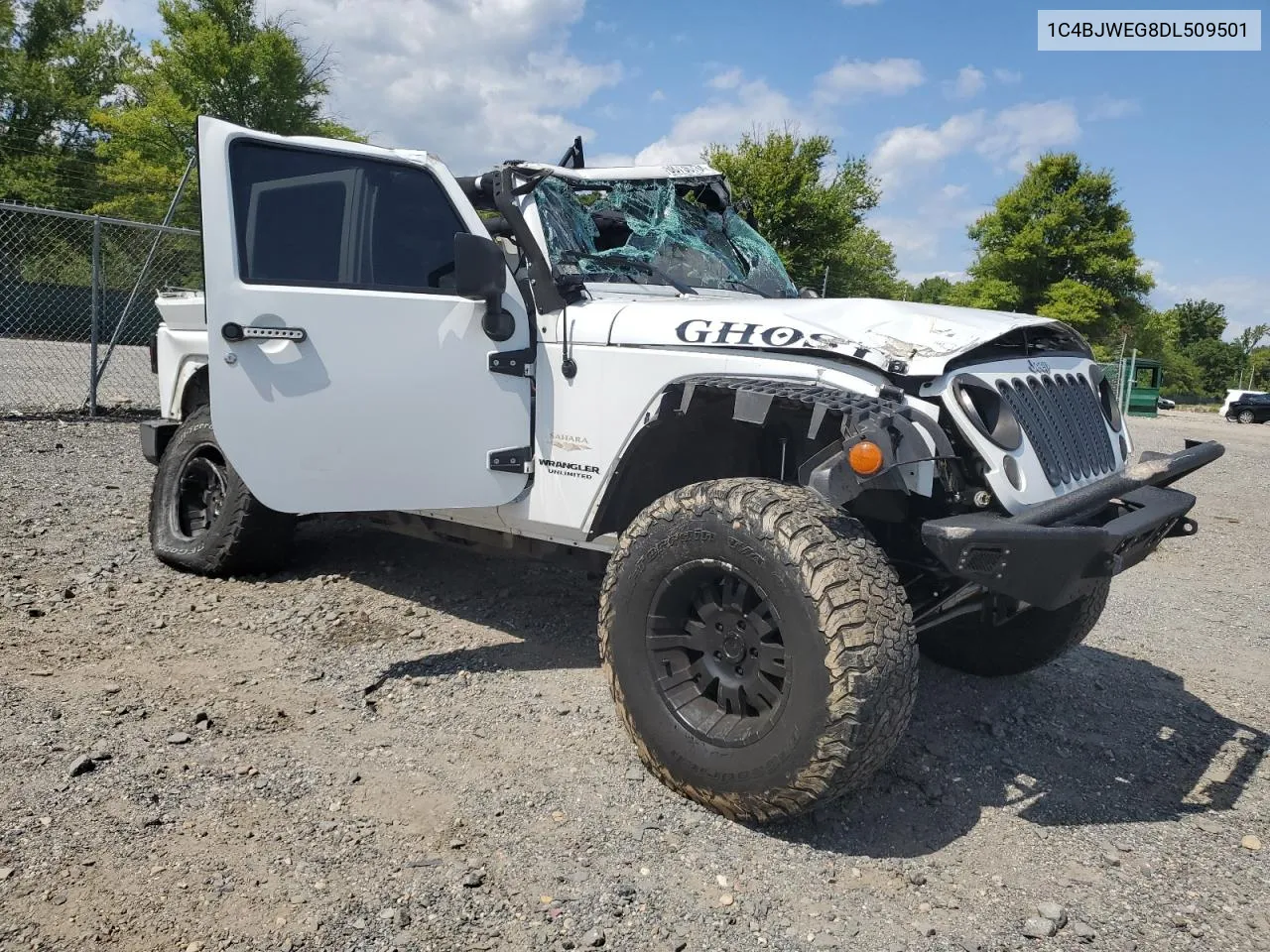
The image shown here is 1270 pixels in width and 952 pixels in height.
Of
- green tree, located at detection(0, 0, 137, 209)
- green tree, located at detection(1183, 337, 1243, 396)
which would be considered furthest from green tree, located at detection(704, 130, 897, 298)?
green tree, located at detection(1183, 337, 1243, 396)

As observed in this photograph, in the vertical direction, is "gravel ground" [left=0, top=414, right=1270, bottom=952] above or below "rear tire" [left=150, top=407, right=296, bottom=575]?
below

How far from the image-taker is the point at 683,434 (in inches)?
133

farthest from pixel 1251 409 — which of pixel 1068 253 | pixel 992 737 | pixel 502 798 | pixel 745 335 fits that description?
pixel 502 798

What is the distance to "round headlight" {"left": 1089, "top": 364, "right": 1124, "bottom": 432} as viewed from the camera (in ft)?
11.8

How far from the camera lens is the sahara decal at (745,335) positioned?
291 centimetres

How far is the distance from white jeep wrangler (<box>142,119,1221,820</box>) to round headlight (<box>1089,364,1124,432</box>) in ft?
0.06

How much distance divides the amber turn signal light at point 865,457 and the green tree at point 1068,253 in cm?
3760

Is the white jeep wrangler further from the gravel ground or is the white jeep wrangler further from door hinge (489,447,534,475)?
the gravel ground

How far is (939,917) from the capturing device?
242cm

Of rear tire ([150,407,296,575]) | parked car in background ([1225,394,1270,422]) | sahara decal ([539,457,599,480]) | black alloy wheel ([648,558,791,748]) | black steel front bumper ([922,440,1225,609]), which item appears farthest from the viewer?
parked car in background ([1225,394,1270,422])

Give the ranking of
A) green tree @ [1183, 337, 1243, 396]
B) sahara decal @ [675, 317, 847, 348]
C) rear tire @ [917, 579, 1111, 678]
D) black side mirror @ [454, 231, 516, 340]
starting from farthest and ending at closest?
green tree @ [1183, 337, 1243, 396] < rear tire @ [917, 579, 1111, 678] < black side mirror @ [454, 231, 516, 340] < sahara decal @ [675, 317, 847, 348]

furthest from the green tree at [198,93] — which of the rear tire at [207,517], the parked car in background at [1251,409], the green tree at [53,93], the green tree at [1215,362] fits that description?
the green tree at [1215,362]

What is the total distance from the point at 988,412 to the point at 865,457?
584 millimetres

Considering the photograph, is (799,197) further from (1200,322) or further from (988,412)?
(1200,322)
